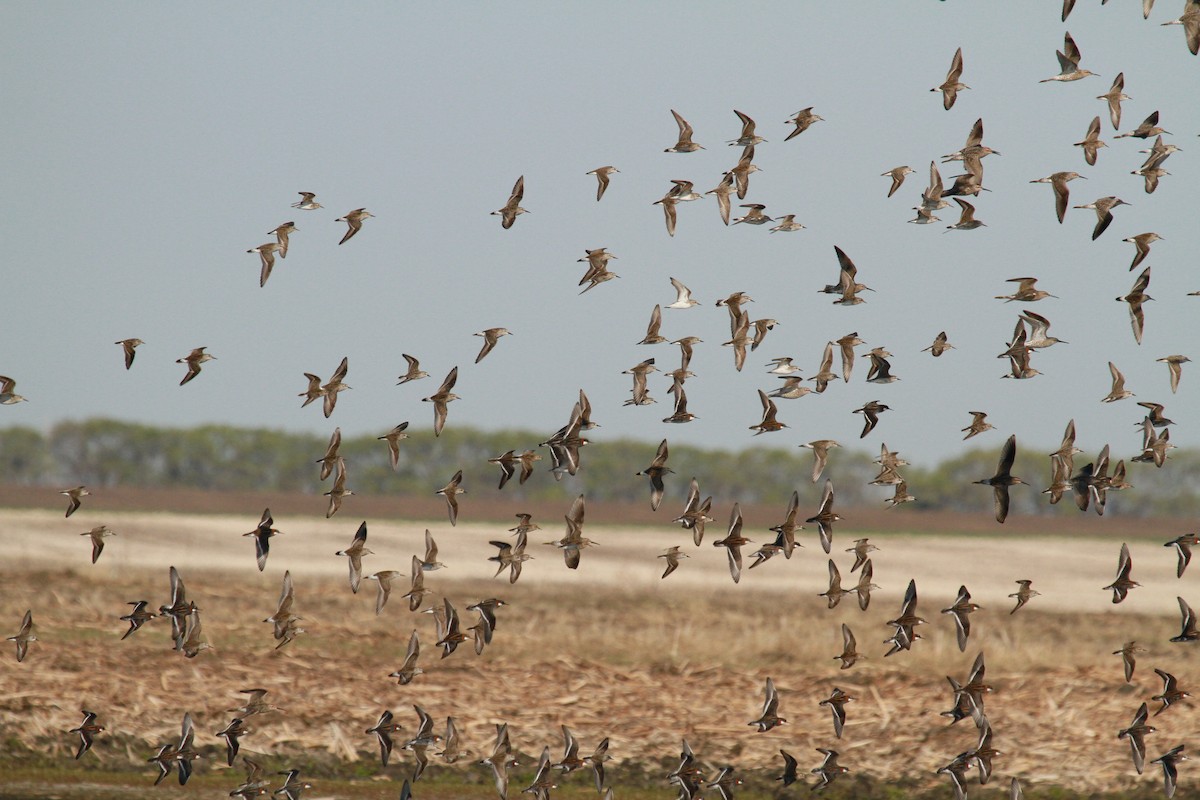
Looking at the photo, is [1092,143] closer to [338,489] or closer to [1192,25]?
[1192,25]

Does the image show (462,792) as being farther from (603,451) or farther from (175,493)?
(603,451)

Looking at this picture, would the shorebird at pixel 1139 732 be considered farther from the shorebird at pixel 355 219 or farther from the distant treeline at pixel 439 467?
the distant treeline at pixel 439 467

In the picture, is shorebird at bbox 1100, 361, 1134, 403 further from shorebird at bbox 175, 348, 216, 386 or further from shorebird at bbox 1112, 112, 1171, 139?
shorebird at bbox 175, 348, 216, 386

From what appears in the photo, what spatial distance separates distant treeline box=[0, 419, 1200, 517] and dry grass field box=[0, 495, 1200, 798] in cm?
6318

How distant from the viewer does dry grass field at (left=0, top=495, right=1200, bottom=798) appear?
25.7 meters

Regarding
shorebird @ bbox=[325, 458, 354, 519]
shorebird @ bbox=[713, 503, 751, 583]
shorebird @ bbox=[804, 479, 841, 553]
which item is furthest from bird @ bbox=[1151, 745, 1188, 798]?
shorebird @ bbox=[325, 458, 354, 519]

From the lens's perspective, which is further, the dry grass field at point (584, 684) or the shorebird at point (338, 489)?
the dry grass field at point (584, 684)

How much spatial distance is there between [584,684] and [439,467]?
3451 inches

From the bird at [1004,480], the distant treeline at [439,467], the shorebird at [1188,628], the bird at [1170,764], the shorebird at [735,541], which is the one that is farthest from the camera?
the distant treeline at [439,467]

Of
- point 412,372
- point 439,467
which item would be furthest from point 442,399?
point 439,467

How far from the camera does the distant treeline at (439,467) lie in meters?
106

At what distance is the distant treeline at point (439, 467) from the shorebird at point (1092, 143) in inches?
3192

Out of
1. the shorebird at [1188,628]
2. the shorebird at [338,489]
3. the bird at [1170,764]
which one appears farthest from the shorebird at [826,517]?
the shorebird at [338,489]

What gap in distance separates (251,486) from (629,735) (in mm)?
84948
